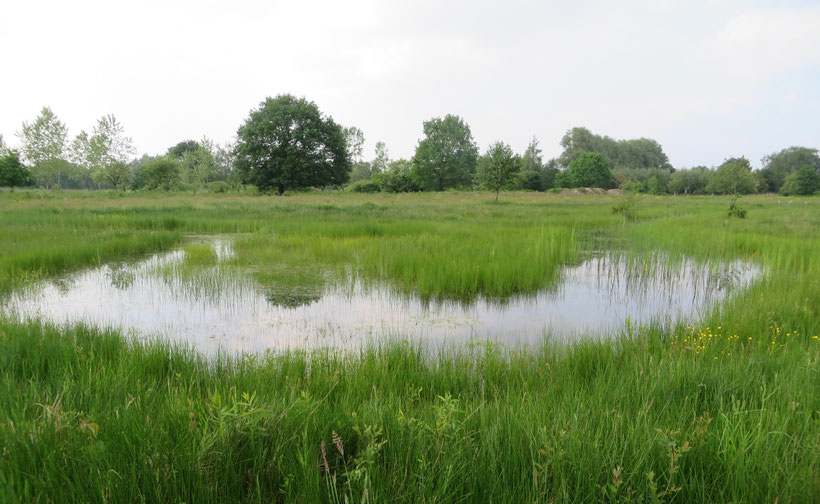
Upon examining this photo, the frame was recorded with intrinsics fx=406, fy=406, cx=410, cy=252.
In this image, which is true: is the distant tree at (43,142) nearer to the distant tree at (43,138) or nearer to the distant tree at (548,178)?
the distant tree at (43,138)

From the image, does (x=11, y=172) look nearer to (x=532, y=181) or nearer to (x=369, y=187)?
(x=369, y=187)

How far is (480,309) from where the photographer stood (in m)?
6.52

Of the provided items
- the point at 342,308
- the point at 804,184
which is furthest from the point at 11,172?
the point at 804,184

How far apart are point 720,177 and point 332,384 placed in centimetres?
6701

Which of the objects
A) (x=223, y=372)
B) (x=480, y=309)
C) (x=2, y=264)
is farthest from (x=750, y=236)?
(x=2, y=264)

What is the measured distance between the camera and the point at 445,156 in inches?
2554

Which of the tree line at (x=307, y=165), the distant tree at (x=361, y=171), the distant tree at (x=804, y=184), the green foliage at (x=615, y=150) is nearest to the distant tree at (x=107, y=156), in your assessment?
the tree line at (x=307, y=165)

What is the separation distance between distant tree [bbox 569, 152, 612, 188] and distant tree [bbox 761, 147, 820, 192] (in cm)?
3585

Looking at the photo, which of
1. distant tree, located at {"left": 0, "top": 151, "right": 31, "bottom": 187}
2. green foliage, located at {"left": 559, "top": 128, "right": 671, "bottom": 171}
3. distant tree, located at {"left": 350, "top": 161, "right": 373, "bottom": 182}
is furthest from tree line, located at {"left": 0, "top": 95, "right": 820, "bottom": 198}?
distant tree, located at {"left": 350, "top": 161, "right": 373, "bottom": 182}

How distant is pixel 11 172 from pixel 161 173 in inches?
467

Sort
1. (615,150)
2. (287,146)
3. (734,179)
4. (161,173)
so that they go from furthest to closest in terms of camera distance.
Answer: (615,150) < (734,179) < (161,173) < (287,146)

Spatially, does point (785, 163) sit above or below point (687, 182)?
above

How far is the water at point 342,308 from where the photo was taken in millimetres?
5250

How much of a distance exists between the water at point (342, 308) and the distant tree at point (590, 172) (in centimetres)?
6428
